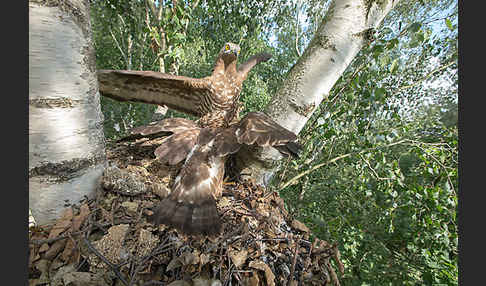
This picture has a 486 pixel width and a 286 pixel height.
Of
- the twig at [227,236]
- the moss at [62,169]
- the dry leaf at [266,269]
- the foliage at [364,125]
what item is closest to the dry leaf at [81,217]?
the moss at [62,169]

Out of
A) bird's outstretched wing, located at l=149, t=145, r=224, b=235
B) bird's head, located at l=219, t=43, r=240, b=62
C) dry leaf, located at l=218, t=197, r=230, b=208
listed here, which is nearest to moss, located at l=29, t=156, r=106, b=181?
bird's outstretched wing, located at l=149, t=145, r=224, b=235

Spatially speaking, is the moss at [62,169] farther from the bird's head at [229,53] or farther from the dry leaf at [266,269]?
the bird's head at [229,53]

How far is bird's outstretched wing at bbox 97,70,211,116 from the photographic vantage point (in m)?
1.26

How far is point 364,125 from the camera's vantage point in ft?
4.50

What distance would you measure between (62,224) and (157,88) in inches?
38.4

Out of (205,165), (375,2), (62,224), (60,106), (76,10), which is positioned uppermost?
(375,2)

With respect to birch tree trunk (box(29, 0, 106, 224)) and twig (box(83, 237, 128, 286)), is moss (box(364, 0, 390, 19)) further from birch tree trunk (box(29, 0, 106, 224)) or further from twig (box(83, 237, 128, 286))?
twig (box(83, 237, 128, 286))

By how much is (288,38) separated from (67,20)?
597 cm

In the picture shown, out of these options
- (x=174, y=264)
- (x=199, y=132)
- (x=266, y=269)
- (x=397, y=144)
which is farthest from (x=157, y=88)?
(x=397, y=144)

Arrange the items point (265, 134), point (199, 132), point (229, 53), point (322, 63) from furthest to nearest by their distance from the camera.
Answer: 1. point (229, 53)
2. point (199, 132)
3. point (322, 63)
4. point (265, 134)

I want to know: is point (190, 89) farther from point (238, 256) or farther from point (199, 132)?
point (238, 256)

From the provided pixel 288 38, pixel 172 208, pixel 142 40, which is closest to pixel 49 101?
pixel 172 208

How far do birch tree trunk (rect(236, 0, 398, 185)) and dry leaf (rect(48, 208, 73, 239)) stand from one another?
32.0 inches

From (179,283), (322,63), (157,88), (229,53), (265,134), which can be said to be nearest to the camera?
(179,283)
